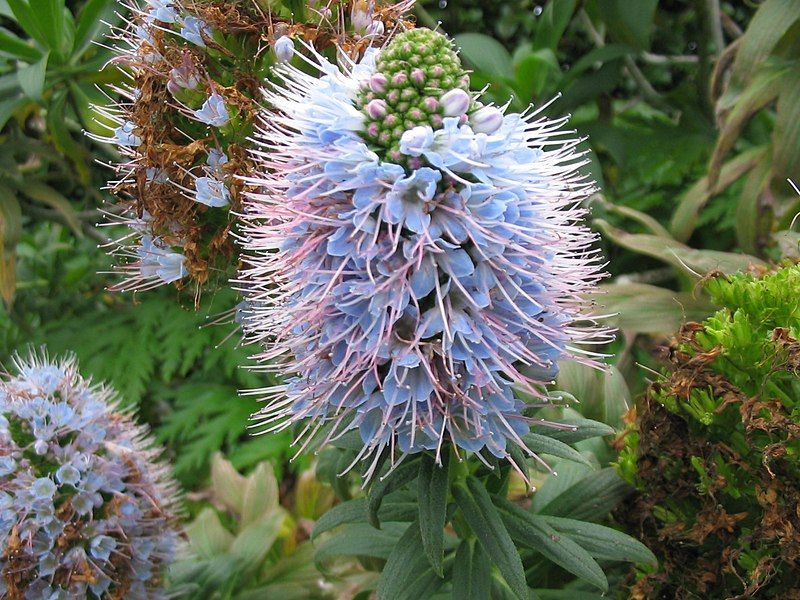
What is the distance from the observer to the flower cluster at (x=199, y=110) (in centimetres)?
106

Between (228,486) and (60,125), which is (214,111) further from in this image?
(228,486)

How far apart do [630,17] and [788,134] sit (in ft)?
1.71

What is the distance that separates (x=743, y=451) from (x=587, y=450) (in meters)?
0.33

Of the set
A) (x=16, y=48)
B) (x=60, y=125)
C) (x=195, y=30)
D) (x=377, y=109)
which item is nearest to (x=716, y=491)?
(x=377, y=109)

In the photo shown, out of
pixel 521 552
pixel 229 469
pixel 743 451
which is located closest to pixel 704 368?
pixel 743 451

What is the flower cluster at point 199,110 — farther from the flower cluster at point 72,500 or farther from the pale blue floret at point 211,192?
the flower cluster at point 72,500

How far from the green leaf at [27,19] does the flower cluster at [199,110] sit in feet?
2.23

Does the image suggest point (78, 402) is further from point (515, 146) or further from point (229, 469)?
point (515, 146)

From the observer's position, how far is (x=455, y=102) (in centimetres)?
81

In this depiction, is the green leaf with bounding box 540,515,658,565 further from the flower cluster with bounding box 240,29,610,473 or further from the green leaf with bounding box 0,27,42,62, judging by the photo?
the green leaf with bounding box 0,27,42,62

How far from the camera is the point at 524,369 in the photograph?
952 millimetres

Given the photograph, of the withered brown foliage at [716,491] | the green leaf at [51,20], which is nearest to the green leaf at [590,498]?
the withered brown foliage at [716,491]

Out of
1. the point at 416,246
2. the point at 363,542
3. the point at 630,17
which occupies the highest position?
the point at 416,246

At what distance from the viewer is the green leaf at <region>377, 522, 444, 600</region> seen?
97 centimetres
